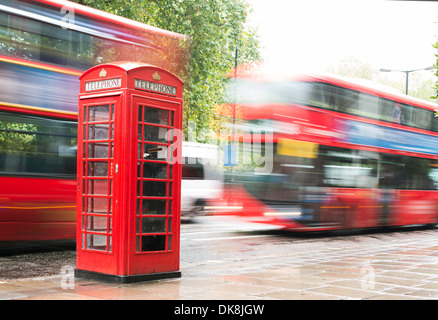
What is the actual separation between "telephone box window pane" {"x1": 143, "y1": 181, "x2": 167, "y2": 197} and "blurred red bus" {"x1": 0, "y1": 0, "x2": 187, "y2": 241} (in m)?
3.03

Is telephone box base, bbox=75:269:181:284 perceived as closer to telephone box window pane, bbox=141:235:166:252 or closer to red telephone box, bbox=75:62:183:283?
red telephone box, bbox=75:62:183:283

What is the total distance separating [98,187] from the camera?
630cm

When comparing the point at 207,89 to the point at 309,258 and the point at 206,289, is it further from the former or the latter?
the point at 206,289

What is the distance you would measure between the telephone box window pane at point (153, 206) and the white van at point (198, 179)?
11.2m

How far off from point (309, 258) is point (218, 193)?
985cm

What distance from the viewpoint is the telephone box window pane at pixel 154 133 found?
6.28 m

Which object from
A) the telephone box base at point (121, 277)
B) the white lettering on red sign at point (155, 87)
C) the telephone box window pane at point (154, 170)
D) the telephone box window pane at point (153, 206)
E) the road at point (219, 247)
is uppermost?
the white lettering on red sign at point (155, 87)

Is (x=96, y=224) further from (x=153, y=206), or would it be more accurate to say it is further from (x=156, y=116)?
(x=156, y=116)

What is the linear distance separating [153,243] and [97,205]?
29.2 inches

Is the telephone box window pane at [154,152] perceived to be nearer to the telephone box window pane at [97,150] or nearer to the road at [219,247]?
the telephone box window pane at [97,150]

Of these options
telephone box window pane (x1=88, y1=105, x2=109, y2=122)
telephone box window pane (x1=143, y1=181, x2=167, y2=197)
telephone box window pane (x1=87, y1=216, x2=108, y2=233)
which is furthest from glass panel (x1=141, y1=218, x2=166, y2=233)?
telephone box window pane (x1=88, y1=105, x2=109, y2=122)

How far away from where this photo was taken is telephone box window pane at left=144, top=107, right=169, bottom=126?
6.27m

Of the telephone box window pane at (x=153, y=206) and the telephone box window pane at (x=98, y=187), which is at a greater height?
the telephone box window pane at (x=98, y=187)

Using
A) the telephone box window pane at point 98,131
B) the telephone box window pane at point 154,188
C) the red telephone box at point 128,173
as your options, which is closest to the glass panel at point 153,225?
the red telephone box at point 128,173
